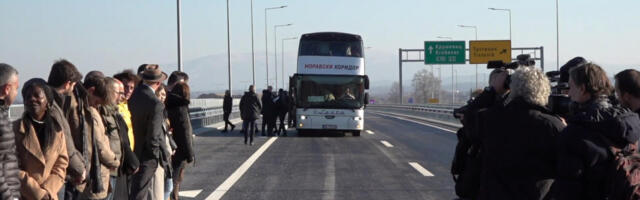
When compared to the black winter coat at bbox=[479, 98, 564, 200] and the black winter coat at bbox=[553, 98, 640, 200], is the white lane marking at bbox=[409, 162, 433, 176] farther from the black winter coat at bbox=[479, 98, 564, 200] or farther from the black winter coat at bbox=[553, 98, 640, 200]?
the black winter coat at bbox=[553, 98, 640, 200]

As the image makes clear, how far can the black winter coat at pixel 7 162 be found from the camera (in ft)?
14.3

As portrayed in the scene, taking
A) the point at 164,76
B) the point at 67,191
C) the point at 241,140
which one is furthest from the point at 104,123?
the point at 241,140

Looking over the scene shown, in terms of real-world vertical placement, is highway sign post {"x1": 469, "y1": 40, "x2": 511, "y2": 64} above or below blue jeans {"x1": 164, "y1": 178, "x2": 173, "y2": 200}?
above

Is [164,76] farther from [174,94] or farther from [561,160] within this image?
[561,160]

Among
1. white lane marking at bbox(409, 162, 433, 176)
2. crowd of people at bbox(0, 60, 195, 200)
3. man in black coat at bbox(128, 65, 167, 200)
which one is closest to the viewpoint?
crowd of people at bbox(0, 60, 195, 200)

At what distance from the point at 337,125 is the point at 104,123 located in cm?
1962

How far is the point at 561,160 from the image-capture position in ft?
15.1

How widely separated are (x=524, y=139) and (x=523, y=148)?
6 cm

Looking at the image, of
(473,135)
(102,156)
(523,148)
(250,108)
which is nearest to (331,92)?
(250,108)

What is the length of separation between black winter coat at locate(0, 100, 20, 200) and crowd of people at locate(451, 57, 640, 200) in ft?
9.16

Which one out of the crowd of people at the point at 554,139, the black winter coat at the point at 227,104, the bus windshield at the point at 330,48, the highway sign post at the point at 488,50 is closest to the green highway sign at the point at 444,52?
the highway sign post at the point at 488,50

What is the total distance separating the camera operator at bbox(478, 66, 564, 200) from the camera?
493 centimetres

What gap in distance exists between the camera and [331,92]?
26.2 m

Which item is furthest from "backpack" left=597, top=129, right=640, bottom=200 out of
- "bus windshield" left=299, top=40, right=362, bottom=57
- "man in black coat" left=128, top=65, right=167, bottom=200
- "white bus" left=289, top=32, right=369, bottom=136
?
"bus windshield" left=299, top=40, right=362, bottom=57
